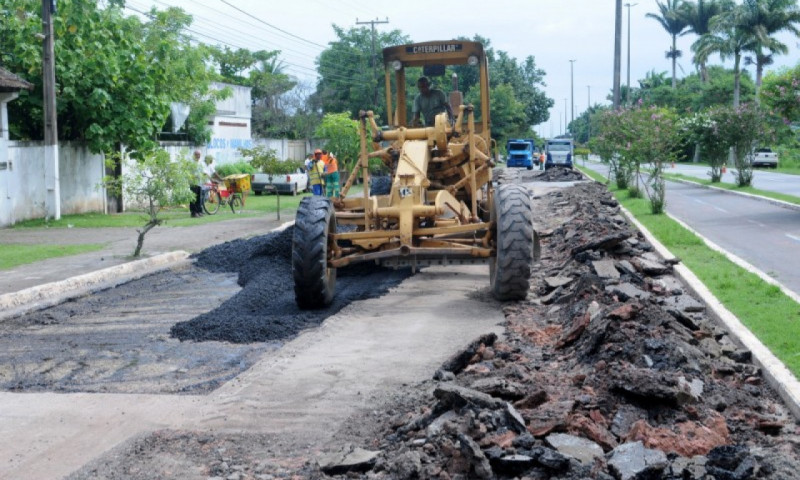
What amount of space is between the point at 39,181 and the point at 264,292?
13.9 m

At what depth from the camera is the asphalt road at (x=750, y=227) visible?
625 inches

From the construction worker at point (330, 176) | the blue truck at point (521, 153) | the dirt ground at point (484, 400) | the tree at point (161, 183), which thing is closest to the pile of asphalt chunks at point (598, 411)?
the dirt ground at point (484, 400)

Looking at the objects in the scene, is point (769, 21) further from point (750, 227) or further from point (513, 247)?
point (513, 247)

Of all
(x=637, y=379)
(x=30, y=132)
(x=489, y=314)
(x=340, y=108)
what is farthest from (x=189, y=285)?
(x=340, y=108)

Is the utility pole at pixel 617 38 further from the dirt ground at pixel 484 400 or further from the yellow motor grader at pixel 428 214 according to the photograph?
the dirt ground at pixel 484 400

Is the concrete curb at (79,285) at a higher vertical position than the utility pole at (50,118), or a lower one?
lower

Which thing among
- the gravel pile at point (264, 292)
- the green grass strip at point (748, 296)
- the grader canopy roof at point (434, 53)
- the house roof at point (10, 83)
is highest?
the house roof at point (10, 83)

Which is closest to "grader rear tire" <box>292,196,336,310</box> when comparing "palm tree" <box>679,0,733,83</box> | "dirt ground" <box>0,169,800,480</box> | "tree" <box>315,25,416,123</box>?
"dirt ground" <box>0,169,800,480</box>

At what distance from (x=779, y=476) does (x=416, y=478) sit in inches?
78.6

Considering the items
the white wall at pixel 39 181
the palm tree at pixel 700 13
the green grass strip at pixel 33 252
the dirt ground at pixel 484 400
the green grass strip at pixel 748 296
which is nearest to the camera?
the dirt ground at pixel 484 400

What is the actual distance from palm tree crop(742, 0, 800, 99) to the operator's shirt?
58021mm

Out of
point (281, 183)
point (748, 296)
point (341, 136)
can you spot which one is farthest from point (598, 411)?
point (341, 136)

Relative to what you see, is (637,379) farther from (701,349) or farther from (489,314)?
(489,314)

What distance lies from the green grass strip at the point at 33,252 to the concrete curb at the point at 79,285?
1.90 meters
